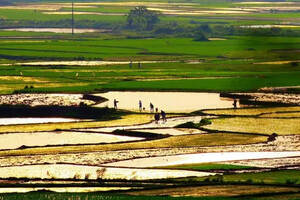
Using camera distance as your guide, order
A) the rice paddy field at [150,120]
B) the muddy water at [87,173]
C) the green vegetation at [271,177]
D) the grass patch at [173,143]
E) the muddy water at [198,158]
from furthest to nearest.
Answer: the grass patch at [173,143] → the muddy water at [198,158] → the muddy water at [87,173] → the rice paddy field at [150,120] → the green vegetation at [271,177]

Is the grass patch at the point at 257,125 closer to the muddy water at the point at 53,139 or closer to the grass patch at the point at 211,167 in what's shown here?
the muddy water at the point at 53,139

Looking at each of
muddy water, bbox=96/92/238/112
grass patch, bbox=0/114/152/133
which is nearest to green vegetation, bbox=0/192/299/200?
grass patch, bbox=0/114/152/133

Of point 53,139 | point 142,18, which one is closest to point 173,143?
point 53,139

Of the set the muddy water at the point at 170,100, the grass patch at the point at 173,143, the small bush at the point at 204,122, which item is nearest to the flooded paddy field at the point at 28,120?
the muddy water at the point at 170,100

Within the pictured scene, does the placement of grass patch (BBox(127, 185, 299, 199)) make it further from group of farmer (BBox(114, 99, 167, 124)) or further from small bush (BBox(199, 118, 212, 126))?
group of farmer (BBox(114, 99, 167, 124))

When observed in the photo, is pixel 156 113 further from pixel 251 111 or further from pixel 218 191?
pixel 218 191

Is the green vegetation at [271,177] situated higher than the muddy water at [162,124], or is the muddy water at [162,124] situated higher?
the green vegetation at [271,177]

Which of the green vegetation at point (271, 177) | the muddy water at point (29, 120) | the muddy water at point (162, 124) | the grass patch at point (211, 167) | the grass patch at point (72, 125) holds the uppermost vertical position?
the green vegetation at point (271, 177)
